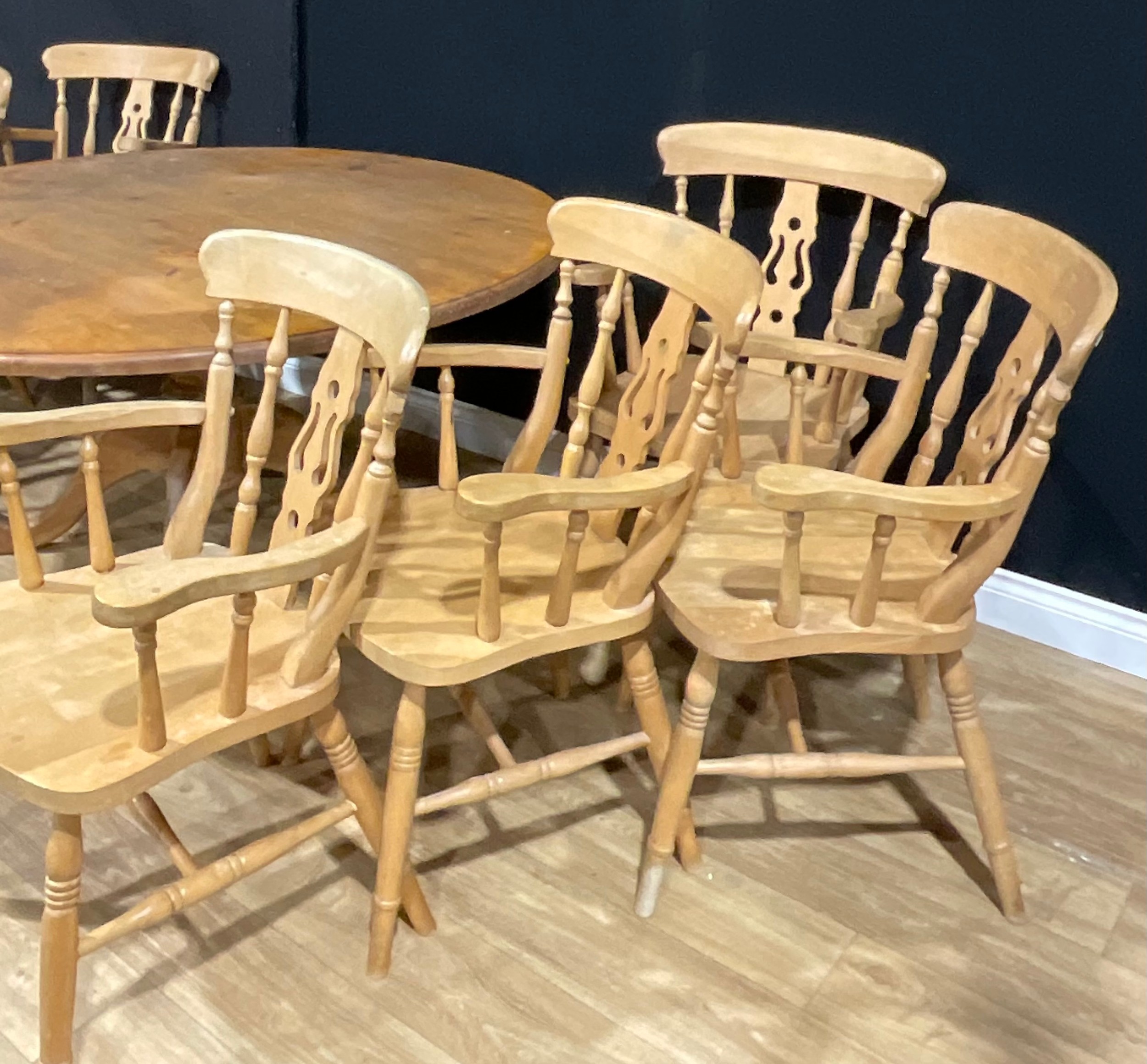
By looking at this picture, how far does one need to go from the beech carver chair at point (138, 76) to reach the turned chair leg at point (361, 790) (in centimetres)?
209

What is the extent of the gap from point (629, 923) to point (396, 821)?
399mm

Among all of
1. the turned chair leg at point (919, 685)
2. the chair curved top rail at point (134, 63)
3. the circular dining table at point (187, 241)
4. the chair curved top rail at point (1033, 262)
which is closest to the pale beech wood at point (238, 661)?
the circular dining table at point (187, 241)

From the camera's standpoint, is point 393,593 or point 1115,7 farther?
point 1115,7

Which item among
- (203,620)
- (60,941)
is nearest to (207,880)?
(60,941)

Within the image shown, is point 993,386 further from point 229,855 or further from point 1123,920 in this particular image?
point 229,855

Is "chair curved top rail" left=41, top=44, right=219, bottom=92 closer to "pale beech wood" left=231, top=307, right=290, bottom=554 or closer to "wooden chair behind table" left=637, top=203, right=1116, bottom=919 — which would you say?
"pale beech wood" left=231, top=307, right=290, bottom=554

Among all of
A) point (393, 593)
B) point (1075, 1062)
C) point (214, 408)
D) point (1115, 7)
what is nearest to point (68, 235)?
point (214, 408)

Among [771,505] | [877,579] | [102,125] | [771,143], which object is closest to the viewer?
[771,505]

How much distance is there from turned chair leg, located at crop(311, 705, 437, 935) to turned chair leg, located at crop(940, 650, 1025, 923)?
0.78 metres

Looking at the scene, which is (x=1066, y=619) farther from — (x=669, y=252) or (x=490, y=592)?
(x=490, y=592)

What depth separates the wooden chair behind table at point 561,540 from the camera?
4.13 ft

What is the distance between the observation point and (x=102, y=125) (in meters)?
3.38

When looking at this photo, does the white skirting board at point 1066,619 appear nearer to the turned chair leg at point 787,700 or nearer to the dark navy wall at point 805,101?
the dark navy wall at point 805,101

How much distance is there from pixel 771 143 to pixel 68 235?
49.3 inches
